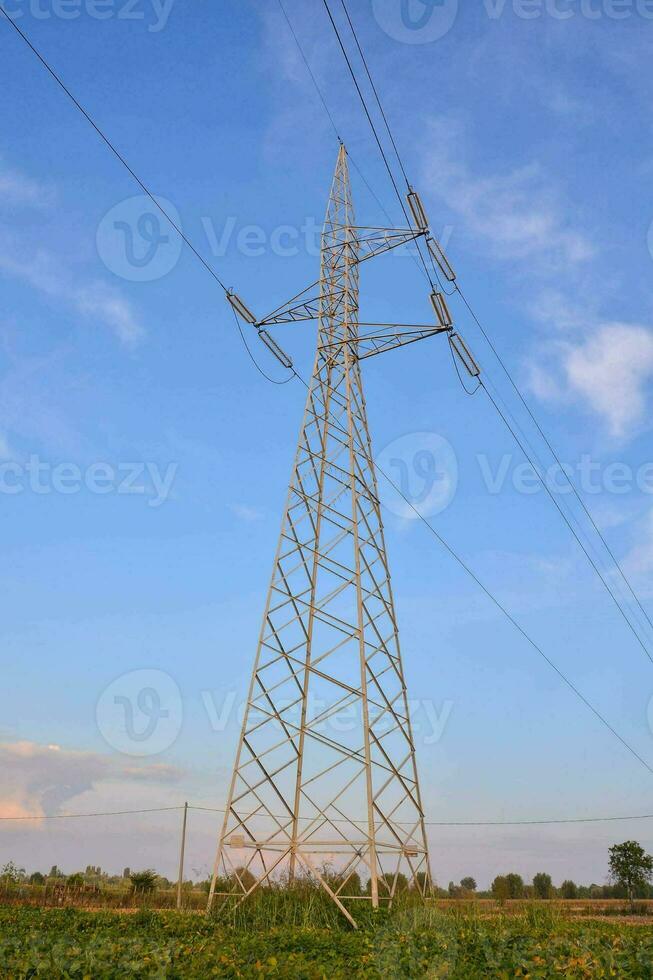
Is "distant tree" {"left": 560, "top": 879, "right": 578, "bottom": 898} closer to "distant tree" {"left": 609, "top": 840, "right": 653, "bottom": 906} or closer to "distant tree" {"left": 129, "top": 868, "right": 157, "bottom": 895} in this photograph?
"distant tree" {"left": 609, "top": 840, "right": 653, "bottom": 906}

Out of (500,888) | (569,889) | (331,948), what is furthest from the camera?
(569,889)

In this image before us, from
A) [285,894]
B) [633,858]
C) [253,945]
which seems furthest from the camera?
[633,858]

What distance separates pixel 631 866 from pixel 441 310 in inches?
1020

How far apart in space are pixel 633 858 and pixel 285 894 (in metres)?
23.7

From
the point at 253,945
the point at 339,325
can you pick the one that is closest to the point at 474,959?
the point at 253,945

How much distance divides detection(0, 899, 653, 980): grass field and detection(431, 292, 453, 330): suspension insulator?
12.2 metres

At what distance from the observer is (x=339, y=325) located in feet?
62.1

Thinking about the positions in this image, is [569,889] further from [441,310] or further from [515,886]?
[441,310]

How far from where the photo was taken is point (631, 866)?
3123 centimetres

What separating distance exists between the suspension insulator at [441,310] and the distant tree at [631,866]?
24408 mm

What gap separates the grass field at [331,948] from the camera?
8.00m

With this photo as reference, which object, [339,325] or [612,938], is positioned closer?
[612,938]

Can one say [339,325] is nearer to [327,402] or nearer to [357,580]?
[327,402]

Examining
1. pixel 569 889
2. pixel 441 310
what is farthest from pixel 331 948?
pixel 569 889
